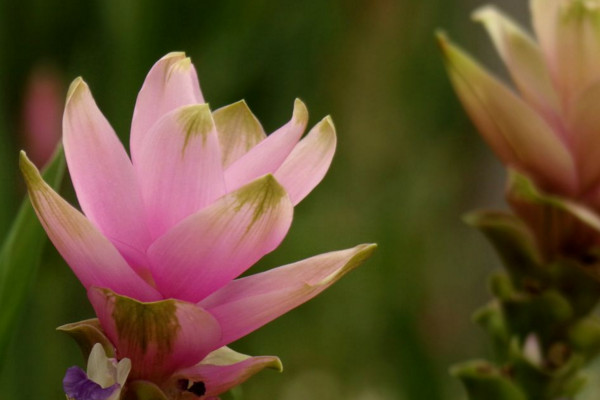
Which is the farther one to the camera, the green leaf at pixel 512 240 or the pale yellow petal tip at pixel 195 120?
the green leaf at pixel 512 240

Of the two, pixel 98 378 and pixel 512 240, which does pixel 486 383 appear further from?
pixel 98 378

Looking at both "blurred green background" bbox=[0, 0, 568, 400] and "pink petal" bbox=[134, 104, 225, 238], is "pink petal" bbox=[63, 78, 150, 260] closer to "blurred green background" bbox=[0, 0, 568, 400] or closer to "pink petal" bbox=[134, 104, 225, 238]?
"pink petal" bbox=[134, 104, 225, 238]

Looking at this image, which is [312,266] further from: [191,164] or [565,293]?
[565,293]

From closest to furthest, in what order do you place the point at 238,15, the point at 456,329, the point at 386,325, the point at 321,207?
the point at 238,15 < the point at 386,325 < the point at 321,207 < the point at 456,329

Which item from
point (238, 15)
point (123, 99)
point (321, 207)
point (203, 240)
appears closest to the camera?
point (203, 240)

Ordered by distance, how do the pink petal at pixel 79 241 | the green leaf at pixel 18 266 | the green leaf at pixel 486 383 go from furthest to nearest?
the green leaf at pixel 486 383, the green leaf at pixel 18 266, the pink petal at pixel 79 241

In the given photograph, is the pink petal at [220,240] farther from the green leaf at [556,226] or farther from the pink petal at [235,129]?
the green leaf at [556,226]

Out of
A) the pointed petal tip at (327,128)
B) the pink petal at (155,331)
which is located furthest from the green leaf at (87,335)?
the pointed petal tip at (327,128)

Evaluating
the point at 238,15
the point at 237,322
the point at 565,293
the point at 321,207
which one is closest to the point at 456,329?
the point at 321,207
